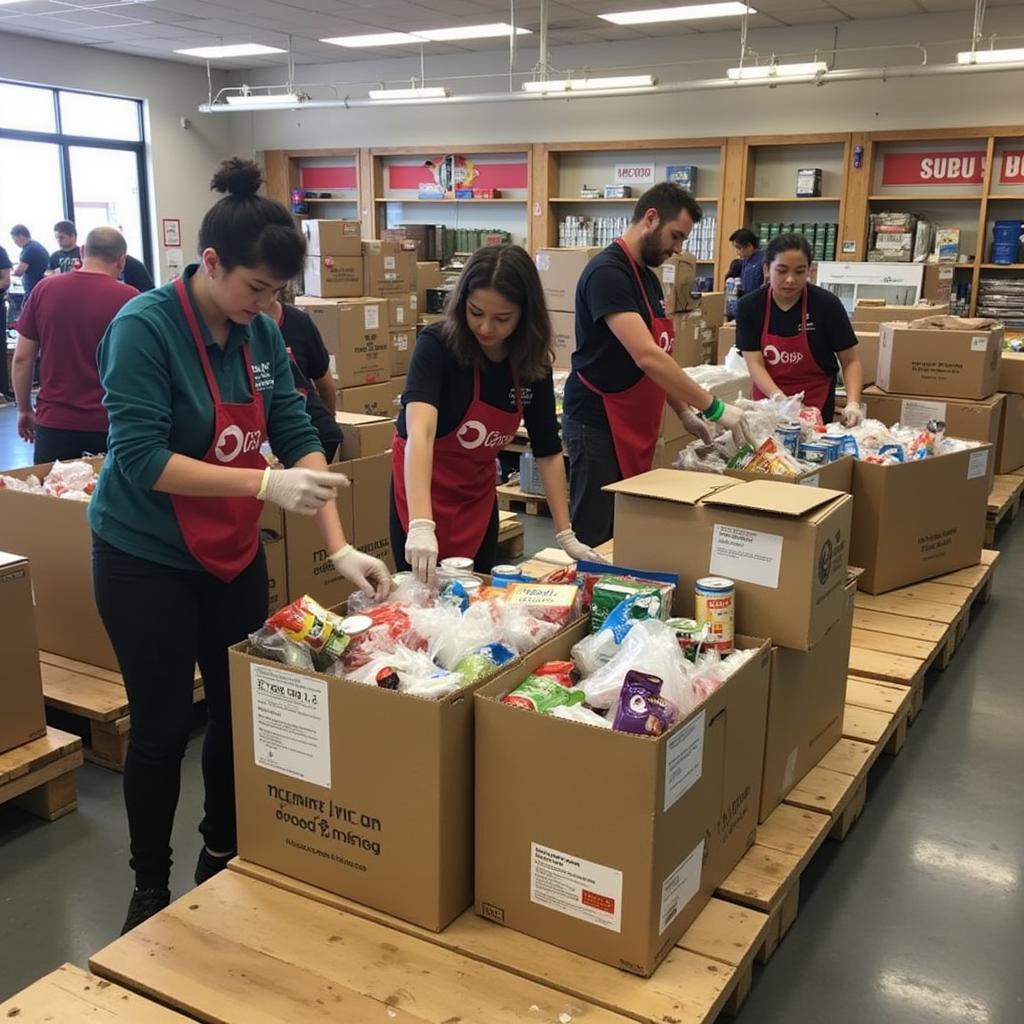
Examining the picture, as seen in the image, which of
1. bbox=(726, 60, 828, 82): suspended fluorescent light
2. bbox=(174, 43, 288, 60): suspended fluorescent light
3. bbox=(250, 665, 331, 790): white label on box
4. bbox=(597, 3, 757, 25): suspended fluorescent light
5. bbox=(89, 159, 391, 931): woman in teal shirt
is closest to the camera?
bbox=(250, 665, 331, 790): white label on box

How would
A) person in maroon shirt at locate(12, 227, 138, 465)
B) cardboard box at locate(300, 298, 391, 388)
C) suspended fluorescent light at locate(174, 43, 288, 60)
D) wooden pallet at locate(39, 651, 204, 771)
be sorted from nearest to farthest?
wooden pallet at locate(39, 651, 204, 771) < person in maroon shirt at locate(12, 227, 138, 465) < cardboard box at locate(300, 298, 391, 388) < suspended fluorescent light at locate(174, 43, 288, 60)

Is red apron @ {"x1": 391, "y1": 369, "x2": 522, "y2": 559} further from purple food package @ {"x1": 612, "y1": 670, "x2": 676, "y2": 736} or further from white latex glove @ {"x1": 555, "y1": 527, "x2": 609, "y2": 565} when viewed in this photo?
purple food package @ {"x1": 612, "y1": 670, "x2": 676, "y2": 736}

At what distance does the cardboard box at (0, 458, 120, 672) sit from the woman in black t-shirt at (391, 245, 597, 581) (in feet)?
3.53

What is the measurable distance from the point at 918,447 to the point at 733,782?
202cm

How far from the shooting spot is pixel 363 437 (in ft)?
12.0

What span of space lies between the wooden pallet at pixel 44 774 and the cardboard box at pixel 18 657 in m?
0.04

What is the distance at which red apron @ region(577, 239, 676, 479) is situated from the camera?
2.93 metres

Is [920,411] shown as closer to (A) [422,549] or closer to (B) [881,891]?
(B) [881,891]

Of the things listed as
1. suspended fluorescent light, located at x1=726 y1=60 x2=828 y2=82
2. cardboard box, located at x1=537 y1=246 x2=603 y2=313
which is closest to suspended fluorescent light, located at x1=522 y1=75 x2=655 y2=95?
suspended fluorescent light, located at x1=726 y1=60 x2=828 y2=82

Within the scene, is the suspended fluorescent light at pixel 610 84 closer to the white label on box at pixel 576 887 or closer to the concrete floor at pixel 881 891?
the concrete floor at pixel 881 891

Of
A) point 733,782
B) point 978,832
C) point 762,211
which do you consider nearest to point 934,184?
point 762,211

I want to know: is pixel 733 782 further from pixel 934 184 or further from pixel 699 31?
pixel 699 31

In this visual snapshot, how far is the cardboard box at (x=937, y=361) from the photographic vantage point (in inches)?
182

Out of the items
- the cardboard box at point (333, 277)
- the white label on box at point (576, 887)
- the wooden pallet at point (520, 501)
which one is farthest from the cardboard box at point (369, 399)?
the white label on box at point (576, 887)
